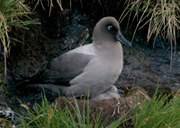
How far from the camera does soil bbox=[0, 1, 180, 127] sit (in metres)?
4.63

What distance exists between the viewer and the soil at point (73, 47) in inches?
182

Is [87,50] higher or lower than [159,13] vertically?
lower

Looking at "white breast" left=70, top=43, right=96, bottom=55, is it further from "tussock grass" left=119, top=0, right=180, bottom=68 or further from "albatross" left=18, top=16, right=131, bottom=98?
"tussock grass" left=119, top=0, right=180, bottom=68

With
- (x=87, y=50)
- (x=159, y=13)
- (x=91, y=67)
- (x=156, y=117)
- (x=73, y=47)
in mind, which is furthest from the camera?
(x=73, y=47)

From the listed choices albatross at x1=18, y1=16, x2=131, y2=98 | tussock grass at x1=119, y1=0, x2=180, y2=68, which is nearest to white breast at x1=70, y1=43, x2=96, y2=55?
albatross at x1=18, y1=16, x2=131, y2=98

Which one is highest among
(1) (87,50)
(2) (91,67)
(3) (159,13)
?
(3) (159,13)

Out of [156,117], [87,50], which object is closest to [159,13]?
[87,50]

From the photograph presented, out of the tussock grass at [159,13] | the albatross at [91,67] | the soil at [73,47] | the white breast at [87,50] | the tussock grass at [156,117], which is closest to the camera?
the tussock grass at [156,117]

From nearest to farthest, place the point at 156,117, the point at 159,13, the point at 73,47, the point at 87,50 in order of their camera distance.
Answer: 1. the point at 156,117
2. the point at 87,50
3. the point at 159,13
4. the point at 73,47

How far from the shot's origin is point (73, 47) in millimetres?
5277

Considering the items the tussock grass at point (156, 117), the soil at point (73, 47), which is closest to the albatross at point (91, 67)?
the soil at point (73, 47)

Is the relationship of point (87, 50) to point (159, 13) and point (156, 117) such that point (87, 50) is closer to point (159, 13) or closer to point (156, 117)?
point (159, 13)

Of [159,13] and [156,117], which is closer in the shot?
[156,117]

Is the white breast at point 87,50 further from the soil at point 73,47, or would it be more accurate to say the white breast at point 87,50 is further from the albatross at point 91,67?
the soil at point 73,47
